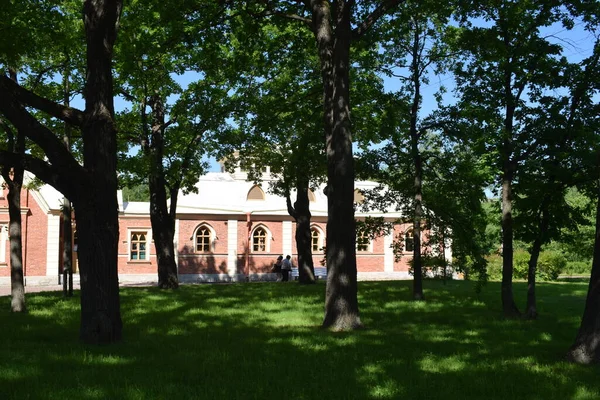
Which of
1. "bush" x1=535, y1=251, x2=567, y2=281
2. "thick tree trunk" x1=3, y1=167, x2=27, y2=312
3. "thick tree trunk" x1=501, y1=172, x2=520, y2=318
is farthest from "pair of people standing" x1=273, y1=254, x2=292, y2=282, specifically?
"thick tree trunk" x1=3, y1=167, x2=27, y2=312

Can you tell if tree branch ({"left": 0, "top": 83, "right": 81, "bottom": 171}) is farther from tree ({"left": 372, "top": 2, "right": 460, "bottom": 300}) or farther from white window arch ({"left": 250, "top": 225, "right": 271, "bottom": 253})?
white window arch ({"left": 250, "top": 225, "right": 271, "bottom": 253})

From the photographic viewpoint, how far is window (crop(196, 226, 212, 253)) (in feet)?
128

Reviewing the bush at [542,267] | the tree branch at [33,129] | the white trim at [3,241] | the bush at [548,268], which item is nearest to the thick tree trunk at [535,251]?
the tree branch at [33,129]

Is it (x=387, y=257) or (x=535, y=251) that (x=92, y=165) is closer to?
(x=535, y=251)

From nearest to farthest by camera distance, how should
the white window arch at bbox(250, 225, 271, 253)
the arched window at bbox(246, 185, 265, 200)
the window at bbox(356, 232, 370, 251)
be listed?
the window at bbox(356, 232, 370, 251) → the white window arch at bbox(250, 225, 271, 253) → the arched window at bbox(246, 185, 265, 200)

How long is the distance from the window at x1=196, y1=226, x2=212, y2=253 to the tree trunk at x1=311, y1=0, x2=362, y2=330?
28083mm

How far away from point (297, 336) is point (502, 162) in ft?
23.0

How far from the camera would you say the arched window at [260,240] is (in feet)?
131

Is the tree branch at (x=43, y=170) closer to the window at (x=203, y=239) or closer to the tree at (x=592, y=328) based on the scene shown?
the tree at (x=592, y=328)

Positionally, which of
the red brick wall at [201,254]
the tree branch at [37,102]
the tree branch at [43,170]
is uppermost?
the tree branch at [37,102]

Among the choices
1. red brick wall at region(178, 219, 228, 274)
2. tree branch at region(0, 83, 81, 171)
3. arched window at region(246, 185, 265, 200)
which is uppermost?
arched window at region(246, 185, 265, 200)

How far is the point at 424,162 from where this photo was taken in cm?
1852

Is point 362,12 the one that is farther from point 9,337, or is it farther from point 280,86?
point 9,337

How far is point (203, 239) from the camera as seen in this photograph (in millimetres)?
39250
